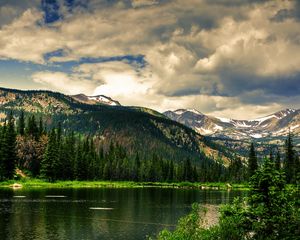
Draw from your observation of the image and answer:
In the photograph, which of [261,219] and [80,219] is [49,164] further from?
[261,219]

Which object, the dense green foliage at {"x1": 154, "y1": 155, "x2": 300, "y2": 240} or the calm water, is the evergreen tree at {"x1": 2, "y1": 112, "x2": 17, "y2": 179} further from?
the dense green foliage at {"x1": 154, "y1": 155, "x2": 300, "y2": 240}

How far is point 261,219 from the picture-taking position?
35.9 meters

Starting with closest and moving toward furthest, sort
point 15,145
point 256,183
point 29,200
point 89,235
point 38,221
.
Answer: point 256,183, point 89,235, point 38,221, point 29,200, point 15,145

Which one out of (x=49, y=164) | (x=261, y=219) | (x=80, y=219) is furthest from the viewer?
(x=49, y=164)

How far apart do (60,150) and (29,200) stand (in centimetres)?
8304

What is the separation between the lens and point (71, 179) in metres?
194

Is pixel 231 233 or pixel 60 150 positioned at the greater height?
pixel 60 150

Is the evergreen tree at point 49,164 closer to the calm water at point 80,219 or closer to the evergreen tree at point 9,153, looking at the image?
the evergreen tree at point 9,153

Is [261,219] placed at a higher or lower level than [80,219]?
higher

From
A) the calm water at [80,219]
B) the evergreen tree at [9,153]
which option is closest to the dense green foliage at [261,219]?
the calm water at [80,219]

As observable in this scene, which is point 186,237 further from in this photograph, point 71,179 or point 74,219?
point 71,179

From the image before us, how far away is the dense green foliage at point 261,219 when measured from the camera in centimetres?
3447

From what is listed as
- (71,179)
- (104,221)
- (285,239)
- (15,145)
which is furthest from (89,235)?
(71,179)

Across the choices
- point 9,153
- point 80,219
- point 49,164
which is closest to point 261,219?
point 80,219
